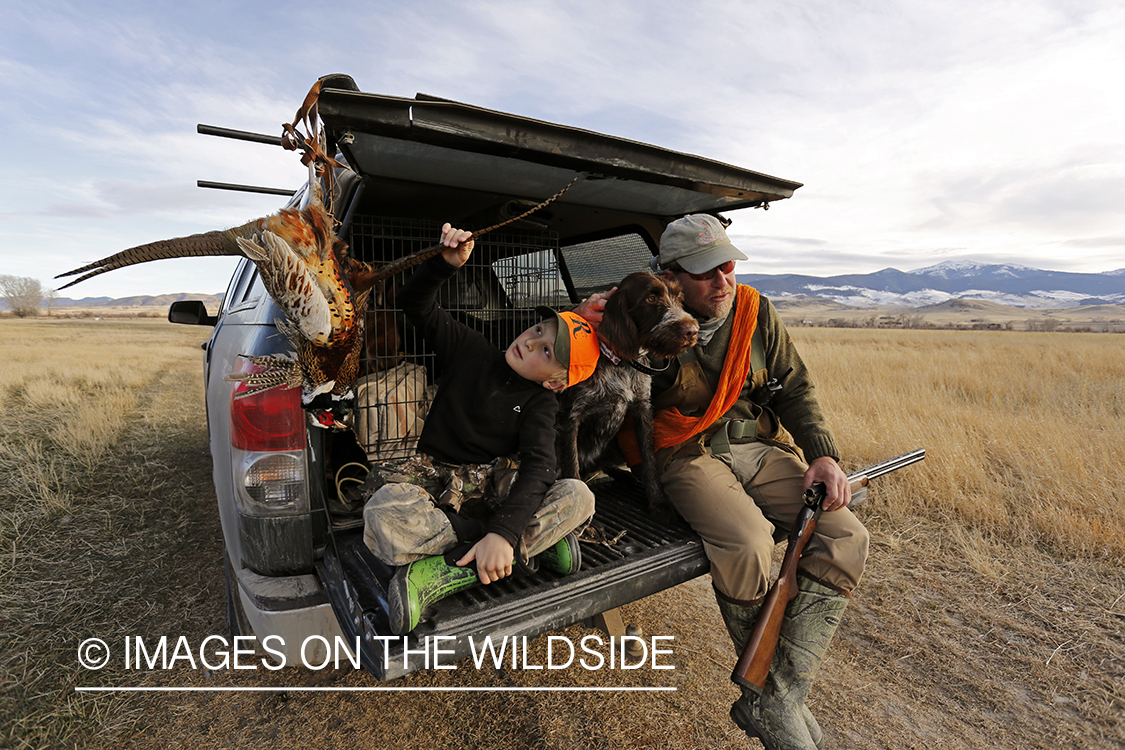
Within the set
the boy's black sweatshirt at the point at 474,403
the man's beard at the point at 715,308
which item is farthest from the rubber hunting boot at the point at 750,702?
the man's beard at the point at 715,308

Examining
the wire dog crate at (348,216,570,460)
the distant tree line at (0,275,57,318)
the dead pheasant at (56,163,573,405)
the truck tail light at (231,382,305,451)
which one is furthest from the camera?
the distant tree line at (0,275,57,318)

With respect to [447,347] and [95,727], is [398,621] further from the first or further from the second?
[95,727]

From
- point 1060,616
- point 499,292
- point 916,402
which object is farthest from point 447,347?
point 916,402

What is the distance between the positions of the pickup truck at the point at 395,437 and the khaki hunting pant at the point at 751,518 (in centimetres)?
13

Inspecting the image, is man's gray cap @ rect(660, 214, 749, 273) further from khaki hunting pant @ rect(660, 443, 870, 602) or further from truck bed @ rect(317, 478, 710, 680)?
truck bed @ rect(317, 478, 710, 680)

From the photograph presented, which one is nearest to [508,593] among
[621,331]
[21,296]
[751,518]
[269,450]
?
[269,450]

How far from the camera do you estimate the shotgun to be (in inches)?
86.7

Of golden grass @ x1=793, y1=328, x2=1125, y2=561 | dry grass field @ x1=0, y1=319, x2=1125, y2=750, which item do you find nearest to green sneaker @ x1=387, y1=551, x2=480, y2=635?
dry grass field @ x1=0, y1=319, x2=1125, y2=750

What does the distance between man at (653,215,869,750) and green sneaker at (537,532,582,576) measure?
0.65 m

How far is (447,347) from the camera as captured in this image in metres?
2.59

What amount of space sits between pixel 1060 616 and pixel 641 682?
96.0 inches

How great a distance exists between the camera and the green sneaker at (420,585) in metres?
1.74

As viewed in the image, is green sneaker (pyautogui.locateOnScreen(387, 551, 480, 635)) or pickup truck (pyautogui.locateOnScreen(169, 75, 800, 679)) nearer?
green sneaker (pyautogui.locateOnScreen(387, 551, 480, 635))

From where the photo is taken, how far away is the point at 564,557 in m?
2.17
